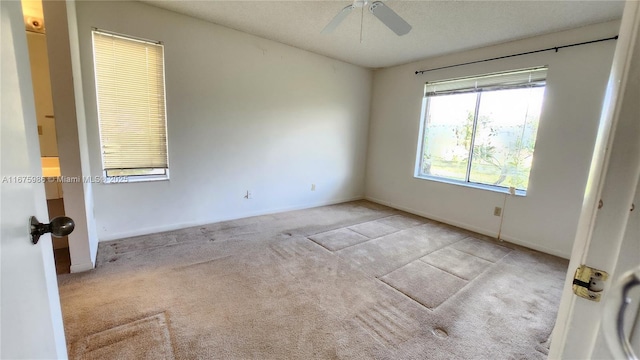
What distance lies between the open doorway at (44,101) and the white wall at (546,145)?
4406 mm

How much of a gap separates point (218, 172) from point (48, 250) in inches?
109

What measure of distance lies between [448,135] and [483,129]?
1.63 feet

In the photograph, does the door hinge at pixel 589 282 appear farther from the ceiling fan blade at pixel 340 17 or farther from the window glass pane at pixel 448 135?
the window glass pane at pixel 448 135

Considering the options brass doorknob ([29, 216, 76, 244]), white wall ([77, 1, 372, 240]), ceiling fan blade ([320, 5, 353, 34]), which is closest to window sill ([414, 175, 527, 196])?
white wall ([77, 1, 372, 240])

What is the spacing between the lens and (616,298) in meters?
0.43

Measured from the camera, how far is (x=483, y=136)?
144 inches

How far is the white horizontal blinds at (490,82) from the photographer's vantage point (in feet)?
10.2

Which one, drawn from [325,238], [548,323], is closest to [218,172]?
[325,238]

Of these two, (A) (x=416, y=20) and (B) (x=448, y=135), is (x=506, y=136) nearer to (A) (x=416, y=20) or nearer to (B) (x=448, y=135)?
(B) (x=448, y=135)

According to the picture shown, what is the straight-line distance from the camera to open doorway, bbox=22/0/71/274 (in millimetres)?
2299

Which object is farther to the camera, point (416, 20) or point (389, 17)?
point (416, 20)

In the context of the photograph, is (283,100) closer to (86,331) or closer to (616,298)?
(86,331)

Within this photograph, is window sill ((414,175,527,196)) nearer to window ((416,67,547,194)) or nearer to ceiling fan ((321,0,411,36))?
window ((416,67,547,194))

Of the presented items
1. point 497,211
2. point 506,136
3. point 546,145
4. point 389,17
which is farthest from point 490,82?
point 389,17
